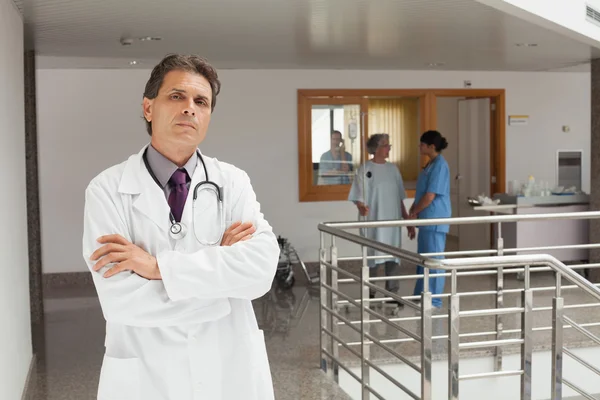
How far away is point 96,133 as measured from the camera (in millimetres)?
8500

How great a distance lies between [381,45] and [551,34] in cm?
144

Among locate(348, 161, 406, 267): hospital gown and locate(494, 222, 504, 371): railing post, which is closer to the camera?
locate(494, 222, 504, 371): railing post

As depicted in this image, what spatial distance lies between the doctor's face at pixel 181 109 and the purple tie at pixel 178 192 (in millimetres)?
93

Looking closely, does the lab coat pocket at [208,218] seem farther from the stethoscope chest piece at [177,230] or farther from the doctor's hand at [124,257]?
the doctor's hand at [124,257]

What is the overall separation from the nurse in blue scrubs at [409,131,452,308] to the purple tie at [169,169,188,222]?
15.3ft

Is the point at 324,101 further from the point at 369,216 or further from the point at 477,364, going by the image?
the point at 477,364

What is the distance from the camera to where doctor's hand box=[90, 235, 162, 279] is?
1866 millimetres

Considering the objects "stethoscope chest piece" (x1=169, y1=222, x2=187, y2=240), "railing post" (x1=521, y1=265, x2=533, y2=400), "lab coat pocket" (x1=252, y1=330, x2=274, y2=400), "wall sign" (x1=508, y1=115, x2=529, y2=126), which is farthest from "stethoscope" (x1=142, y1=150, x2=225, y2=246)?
"wall sign" (x1=508, y1=115, x2=529, y2=126)

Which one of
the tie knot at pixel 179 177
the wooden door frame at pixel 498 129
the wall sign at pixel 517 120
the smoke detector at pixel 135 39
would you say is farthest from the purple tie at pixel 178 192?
the wall sign at pixel 517 120

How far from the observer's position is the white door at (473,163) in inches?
399

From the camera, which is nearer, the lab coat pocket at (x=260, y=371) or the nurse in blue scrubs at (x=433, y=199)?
the lab coat pocket at (x=260, y=371)

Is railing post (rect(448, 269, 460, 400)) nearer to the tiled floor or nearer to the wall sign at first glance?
the tiled floor

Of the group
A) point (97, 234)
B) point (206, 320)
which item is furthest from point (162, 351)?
point (97, 234)

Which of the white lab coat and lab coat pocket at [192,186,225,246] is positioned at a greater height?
lab coat pocket at [192,186,225,246]
